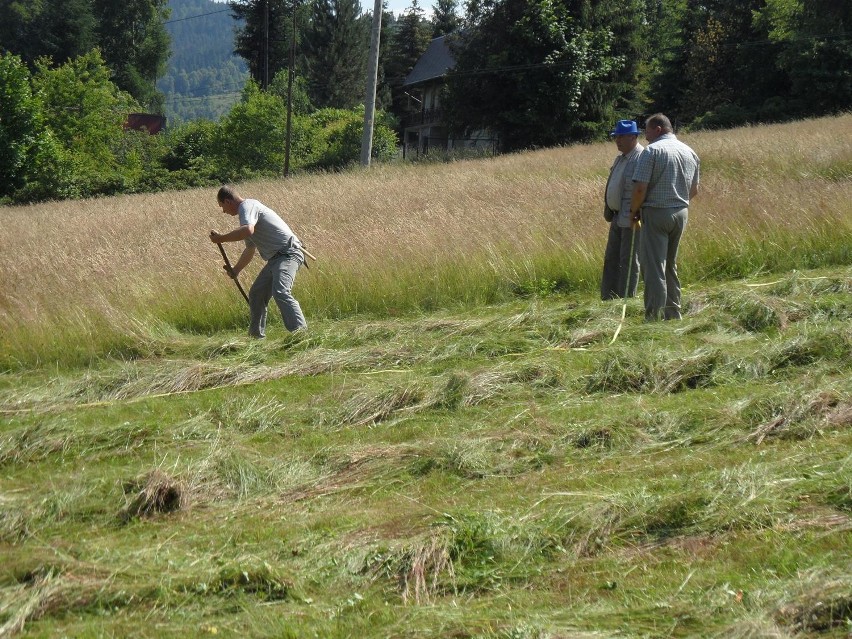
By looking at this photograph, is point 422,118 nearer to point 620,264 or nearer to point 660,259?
point 620,264

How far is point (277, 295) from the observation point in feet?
30.0

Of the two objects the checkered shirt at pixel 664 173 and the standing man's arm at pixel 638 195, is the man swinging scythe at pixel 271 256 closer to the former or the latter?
the standing man's arm at pixel 638 195

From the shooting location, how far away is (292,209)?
16875 mm

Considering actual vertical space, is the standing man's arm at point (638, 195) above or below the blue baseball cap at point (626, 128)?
below

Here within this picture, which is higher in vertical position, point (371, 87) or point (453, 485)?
point (371, 87)

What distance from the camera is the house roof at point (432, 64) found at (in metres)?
58.0

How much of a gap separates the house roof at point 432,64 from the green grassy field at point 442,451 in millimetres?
48168

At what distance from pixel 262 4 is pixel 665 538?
2636 inches

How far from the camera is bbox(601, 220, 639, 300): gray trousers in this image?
31.1ft

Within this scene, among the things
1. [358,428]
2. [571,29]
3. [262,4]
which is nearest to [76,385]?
[358,428]

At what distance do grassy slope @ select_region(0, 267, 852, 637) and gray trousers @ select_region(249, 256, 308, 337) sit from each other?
0.49 m

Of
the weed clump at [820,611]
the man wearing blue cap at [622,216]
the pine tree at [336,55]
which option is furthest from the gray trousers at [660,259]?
the pine tree at [336,55]

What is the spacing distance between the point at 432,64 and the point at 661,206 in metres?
53.8

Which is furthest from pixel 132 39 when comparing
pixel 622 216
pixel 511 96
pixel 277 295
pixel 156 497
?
pixel 156 497
